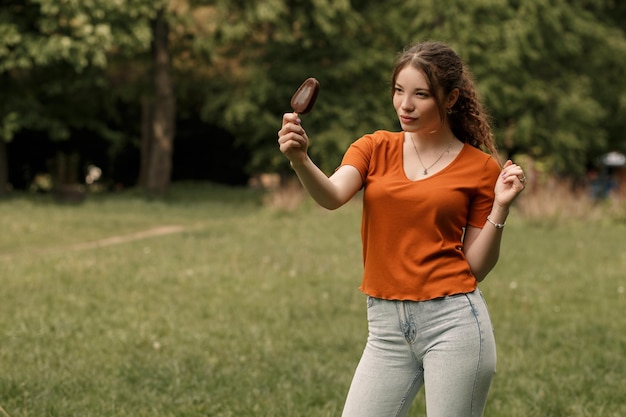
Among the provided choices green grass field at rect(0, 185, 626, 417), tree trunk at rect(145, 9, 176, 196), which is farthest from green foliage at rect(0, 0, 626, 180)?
green grass field at rect(0, 185, 626, 417)

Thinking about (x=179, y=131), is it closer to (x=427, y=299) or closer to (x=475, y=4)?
(x=475, y=4)

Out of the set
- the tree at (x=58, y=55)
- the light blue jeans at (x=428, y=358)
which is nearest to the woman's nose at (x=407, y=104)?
the light blue jeans at (x=428, y=358)

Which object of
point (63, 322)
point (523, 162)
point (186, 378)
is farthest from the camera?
point (523, 162)

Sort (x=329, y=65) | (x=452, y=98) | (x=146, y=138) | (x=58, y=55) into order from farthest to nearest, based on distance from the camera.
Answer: (x=146, y=138) < (x=329, y=65) < (x=58, y=55) < (x=452, y=98)

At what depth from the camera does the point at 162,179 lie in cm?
2666

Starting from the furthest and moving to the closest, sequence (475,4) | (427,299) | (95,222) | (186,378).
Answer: (475,4) < (95,222) < (186,378) < (427,299)

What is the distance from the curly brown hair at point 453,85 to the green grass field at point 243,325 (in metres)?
2.39

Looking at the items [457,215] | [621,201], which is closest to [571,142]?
[621,201]

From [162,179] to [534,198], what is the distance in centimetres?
1272

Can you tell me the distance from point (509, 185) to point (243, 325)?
4768 mm

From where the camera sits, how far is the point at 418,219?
3.02 metres

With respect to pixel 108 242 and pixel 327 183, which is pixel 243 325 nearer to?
pixel 327 183

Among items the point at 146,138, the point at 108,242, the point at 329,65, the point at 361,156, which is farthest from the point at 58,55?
the point at 361,156

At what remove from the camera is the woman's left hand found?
118 inches
